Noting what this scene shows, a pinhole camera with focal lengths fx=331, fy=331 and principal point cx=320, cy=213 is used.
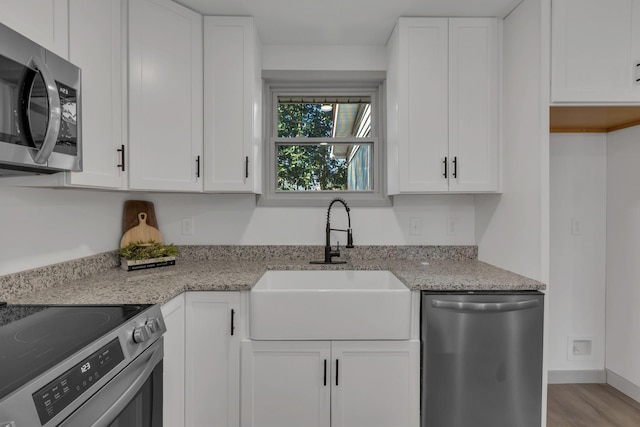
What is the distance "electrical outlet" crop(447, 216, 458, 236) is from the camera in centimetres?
230

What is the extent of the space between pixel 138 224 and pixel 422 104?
1.91 metres

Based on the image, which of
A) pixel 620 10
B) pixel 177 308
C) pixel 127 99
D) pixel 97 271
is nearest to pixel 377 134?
pixel 620 10

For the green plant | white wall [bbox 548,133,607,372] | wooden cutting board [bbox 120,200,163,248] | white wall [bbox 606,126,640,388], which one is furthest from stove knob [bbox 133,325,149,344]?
white wall [bbox 606,126,640,388]

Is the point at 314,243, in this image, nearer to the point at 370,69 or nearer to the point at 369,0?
the point at 370,69

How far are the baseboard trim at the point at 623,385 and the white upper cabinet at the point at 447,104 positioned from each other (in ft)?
5.18

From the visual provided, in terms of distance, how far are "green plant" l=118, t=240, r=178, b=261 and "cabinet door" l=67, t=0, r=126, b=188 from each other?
499mm

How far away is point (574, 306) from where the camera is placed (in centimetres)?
229

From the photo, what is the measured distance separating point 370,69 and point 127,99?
1.52 meters

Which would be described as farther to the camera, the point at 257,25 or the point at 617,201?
the point at 617,201

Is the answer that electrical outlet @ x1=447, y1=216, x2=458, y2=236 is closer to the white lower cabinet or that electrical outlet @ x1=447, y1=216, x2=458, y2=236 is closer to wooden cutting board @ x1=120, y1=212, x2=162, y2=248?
the white lower cabinet

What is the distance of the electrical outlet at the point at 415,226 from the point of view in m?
2.30

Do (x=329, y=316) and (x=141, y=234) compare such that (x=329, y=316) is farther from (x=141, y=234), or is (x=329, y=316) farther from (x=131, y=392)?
(x=141, y=234)

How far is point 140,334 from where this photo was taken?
1059mm

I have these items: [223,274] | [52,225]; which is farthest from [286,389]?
[52,225]
